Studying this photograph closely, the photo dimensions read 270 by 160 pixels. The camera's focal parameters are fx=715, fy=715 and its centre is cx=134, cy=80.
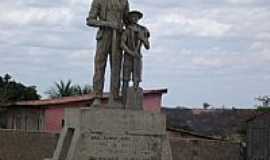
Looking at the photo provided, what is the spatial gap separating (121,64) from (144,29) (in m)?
0.76

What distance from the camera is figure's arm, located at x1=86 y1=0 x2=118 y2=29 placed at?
12453 mm

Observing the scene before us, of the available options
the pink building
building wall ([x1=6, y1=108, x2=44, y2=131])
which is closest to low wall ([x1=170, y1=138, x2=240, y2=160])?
the pink building

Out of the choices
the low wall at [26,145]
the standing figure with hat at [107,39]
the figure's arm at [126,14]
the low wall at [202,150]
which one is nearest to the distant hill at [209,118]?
the low wall at [202,150]

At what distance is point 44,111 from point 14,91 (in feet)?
22.4

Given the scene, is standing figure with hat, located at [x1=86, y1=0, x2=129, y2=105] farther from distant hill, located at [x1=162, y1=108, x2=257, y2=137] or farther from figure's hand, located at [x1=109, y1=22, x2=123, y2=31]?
distant hill, located at [x1=162, y1=108, x2=257, y2=137]

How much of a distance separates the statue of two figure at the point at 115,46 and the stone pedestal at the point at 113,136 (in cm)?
51

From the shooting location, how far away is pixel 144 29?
12789 mm

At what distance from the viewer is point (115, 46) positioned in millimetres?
12539

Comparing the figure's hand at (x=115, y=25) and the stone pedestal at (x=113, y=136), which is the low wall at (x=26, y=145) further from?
the figure's hand at (x=115, y=25)

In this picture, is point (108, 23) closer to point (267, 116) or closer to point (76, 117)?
point (76, 117)

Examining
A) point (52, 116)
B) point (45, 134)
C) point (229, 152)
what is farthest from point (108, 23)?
point (52, 116)

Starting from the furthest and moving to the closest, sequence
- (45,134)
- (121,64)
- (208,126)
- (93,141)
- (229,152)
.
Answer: (208,126)
(229,152)
(45,134)
(121,64)
(93,141)

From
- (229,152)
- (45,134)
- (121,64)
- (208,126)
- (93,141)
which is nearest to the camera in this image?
(93,141)

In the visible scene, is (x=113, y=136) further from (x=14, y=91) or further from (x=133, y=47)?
(x=14, y=91)
